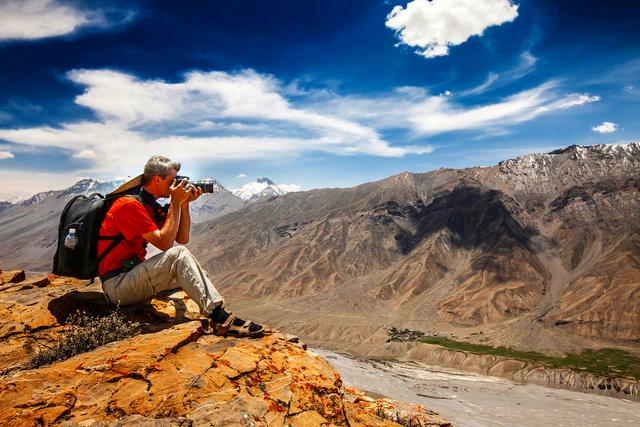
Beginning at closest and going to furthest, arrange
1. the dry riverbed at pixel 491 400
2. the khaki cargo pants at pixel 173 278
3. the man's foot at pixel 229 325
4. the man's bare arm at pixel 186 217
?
the khaki cargo pants at pixel 173 278 < the man's foot at pixel 229 325 < the man's bare arm at pixel 186 217 < the dry riverbed at pixel 491 400

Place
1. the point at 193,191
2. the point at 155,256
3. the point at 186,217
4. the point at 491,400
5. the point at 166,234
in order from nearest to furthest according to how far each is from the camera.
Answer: the point at 166,234
the point at 155,256
the point at 193,191
the point at 186,217
the point at 491,400

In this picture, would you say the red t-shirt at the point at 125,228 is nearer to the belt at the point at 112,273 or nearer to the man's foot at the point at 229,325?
the belt at the point at 112,273

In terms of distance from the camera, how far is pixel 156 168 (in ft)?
22.9

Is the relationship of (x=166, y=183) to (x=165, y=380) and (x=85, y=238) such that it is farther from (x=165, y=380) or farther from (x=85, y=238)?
(x=165, y=380)

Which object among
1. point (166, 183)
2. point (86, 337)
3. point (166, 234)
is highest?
point (166, 183)

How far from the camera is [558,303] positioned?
146m

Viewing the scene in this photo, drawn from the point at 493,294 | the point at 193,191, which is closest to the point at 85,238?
the point at 193,191

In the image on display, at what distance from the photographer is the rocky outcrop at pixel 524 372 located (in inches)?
3401

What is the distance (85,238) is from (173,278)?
1.70 meters

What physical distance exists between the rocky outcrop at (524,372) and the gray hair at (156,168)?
107 meters

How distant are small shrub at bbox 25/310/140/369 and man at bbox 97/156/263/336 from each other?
0.41m

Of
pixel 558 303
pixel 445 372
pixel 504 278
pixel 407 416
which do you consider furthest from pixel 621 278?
pixel 407 416

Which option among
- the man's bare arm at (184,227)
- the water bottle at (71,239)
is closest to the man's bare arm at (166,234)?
the man's bare arm at (184,227)

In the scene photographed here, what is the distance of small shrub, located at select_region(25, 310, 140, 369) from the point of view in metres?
6.07
